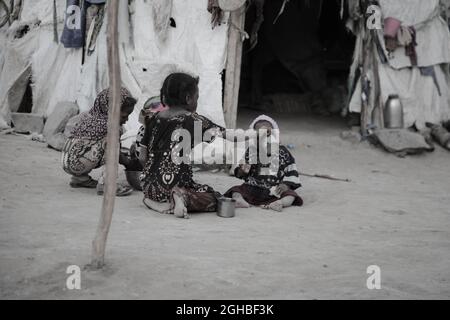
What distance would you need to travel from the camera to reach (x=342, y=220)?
196 inches

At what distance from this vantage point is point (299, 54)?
1172cm

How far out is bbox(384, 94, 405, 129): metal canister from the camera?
855 centimetres

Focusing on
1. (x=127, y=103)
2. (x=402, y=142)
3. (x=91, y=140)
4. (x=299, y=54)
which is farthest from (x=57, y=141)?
(x=299, y=54)

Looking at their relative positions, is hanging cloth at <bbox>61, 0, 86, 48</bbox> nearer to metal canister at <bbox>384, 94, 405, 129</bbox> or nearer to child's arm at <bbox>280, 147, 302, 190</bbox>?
child's arm at <bbox>280, 147, 302, 190</bbox>

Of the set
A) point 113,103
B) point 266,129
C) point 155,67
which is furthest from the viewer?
point 155,67

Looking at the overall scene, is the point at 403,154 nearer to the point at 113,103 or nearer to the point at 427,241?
the point at 427,241

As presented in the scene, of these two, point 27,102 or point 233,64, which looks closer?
point 233,64

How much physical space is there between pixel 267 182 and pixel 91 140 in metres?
1.55

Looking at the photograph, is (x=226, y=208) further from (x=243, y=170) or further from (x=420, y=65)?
(x=420, y=65)

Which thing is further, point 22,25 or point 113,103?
point 22,25

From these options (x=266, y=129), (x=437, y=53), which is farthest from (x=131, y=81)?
(x=437, y=53)

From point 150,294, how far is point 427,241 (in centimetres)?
219

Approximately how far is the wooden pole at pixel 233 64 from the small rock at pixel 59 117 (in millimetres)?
1970

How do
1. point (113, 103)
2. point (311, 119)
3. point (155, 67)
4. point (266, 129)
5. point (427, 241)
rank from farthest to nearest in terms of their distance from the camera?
point (311, 119), point (155, 67), point (266, 129), point (427, 241), point (113, 103)
